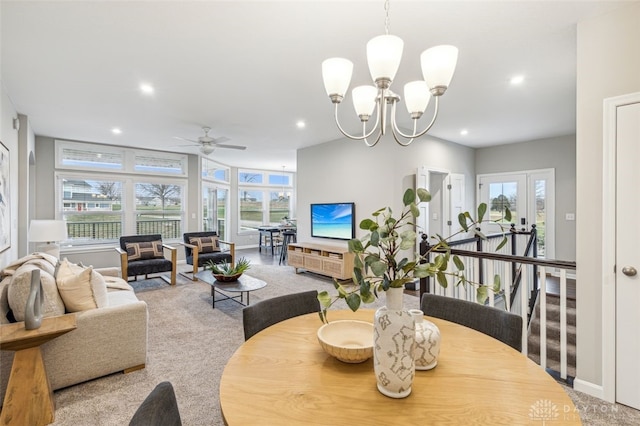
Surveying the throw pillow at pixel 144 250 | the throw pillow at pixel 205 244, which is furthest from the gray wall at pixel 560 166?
the throw pillow at pixel 144 250

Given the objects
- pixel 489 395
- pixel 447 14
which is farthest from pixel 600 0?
pixel 489 395

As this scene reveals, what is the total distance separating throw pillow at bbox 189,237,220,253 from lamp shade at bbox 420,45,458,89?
503cm

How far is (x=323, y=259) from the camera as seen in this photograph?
5.39 meters

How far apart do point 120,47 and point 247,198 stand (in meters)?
7.51

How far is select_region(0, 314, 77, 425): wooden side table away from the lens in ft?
5.80

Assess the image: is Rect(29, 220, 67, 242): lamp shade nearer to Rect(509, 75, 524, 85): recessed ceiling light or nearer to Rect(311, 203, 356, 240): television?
Rect(311, 203, 356, 240): television

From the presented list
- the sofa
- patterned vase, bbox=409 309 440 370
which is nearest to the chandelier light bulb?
patterned vase, bbox=409 309 440 370

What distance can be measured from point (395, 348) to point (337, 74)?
1454 millimetres

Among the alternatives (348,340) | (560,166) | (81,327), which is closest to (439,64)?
(348,340)

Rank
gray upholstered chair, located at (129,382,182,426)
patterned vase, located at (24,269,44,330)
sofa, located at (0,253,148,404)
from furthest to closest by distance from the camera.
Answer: sofa, located at (0,253,148,404) → patterned vase, located at (24,269,44,330) → gray upholstered chair, located at (129,382,182,426)

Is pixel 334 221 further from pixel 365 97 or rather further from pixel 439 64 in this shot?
pixel 439 64

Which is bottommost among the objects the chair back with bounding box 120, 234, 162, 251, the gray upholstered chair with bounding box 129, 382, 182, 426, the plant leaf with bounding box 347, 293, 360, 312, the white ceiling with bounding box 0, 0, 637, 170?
the gray upholstered chair with bounding box 129, 382, 182, 426

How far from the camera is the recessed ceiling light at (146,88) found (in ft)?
10.7

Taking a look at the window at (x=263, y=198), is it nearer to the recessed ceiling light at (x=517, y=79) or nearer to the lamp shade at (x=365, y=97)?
the recessed ceiling light at (x=517, y=79)
